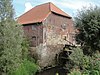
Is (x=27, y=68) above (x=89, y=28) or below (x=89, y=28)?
below

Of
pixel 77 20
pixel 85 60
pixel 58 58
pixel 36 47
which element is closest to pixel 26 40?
pixel 36 47

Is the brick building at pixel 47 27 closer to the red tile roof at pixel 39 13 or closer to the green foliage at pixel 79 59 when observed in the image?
the red tile roof at pixel 39 13

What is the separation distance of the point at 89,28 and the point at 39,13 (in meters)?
17.3

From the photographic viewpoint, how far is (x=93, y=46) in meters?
20.4

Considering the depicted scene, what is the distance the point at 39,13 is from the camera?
36844 mm

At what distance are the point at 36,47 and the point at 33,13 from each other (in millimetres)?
6542

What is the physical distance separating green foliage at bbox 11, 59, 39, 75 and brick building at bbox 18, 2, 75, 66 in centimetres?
308

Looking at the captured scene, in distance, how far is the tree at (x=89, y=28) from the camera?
66.4 feet

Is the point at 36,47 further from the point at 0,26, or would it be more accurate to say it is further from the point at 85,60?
the point at 85,60

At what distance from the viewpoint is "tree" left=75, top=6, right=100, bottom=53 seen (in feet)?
66.4

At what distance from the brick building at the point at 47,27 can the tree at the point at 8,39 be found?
8.00 metres

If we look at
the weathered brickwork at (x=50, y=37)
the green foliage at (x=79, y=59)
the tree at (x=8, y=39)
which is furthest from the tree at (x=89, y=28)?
the weathered brickwork at (x=50, y=37)

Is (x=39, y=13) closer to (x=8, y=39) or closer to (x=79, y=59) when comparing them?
(x=8, y=39)

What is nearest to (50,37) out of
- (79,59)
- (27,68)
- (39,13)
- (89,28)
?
(39,13)
